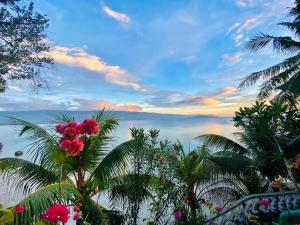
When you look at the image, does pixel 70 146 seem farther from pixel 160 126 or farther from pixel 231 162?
pixel 160 126

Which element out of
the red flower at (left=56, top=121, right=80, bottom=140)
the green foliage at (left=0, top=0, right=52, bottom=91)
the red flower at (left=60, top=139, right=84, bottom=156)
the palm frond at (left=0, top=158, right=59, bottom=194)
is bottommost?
the palm frond at (left=0, top=158, right=59, bottom=194)

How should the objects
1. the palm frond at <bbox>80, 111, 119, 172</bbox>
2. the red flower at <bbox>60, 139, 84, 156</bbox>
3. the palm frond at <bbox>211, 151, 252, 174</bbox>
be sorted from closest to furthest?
the red flower at <bbox>60, 139, 84, 156</bbox>
the palm frond at <bbox>80, 111, 119, 172</bbox>
the palm frond at <bbox>211, 151, 252, 174</bbox>

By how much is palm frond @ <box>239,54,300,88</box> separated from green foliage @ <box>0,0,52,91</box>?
339 inches

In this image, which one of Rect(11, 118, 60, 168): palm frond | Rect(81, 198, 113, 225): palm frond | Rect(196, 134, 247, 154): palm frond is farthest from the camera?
Rect(196, 134, 247, 154): palm frond

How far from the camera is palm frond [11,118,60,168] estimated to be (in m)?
6.18

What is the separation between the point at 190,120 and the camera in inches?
6870

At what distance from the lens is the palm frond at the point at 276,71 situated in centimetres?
1284

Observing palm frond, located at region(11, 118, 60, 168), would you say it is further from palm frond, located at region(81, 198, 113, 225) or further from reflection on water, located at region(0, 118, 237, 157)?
palm frond, located at region(81, 198, 113, 225)

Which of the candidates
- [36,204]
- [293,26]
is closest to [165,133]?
[293,26]

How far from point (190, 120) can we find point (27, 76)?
16403 centimetres

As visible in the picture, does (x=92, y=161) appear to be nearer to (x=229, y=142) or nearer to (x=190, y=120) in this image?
(x=229, y=142)

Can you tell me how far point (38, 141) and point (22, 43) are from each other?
24.7ft

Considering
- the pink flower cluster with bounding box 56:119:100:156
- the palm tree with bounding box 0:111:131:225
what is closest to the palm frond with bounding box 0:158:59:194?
the palm tree with bounding box 0:111:131:225

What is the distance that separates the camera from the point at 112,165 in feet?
21.1
